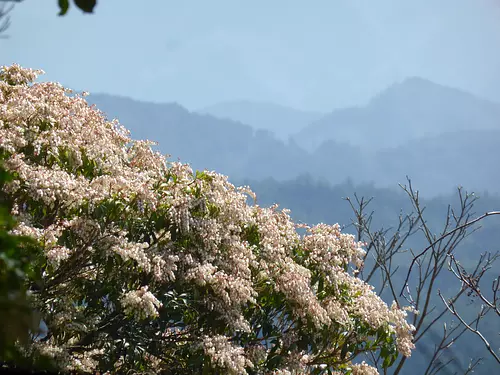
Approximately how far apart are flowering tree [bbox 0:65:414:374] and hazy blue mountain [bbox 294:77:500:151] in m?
142

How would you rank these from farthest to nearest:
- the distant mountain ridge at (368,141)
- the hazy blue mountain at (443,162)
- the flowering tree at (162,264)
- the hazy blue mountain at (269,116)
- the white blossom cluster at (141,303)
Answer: the hazy blue mountain at (269,116) < the distant mountain ridge at (368,141) < the hazy blue mountain at (443,162) < the flowering tree at (162,264) < the white blossom cluster at (141,303)

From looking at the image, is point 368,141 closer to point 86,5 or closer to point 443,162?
point 443,162

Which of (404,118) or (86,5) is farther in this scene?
(404,118)

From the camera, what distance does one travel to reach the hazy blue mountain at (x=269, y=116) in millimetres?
177625

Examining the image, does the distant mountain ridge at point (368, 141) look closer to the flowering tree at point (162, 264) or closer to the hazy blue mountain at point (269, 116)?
the hazy blue mountain at point (269, 116)

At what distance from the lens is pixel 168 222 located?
535 centimetres

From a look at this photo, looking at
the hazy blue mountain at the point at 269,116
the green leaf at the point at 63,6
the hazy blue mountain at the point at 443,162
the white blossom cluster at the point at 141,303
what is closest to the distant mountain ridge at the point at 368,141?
the hazy blue mountain at the point at 443,162

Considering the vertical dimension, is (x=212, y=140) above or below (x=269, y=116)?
below

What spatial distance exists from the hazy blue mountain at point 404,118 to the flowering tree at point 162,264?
14221 centimetres

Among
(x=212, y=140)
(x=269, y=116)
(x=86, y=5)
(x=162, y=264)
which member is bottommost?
(x=86, y=5)

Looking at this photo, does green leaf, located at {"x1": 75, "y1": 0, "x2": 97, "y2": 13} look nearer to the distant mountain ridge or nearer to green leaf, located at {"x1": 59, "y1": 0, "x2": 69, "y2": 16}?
green leaf, located at {"x1": 59, "y1": 0, "x2": 69, "y2": 16}

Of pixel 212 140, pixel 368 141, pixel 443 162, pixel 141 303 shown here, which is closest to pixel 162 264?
pixel 141 303

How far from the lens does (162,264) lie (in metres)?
5.05

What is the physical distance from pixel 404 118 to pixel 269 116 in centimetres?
4790
